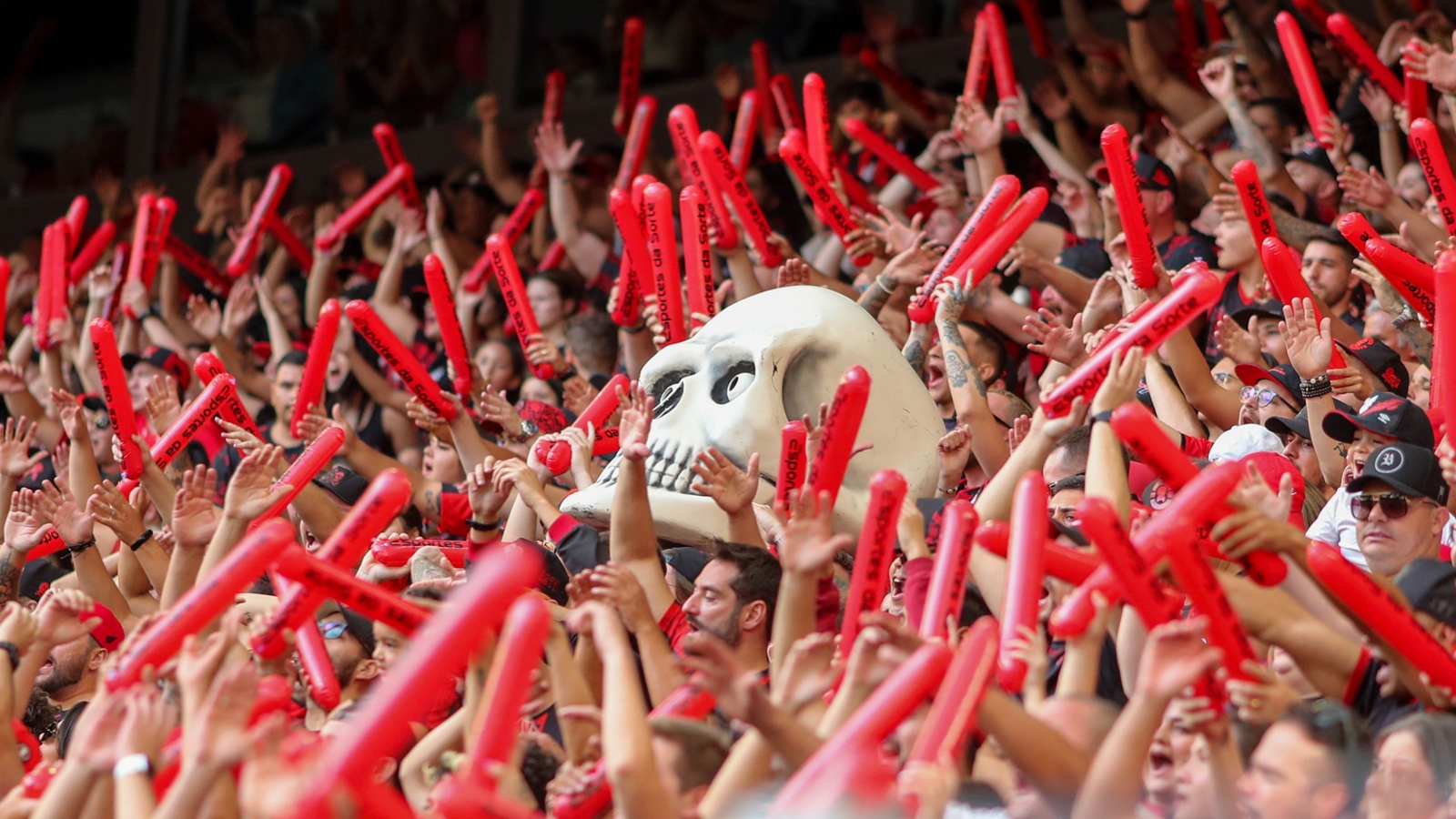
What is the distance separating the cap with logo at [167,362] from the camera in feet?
24.2

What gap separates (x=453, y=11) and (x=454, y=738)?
25.6ft

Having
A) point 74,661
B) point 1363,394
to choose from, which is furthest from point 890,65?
point 74,661

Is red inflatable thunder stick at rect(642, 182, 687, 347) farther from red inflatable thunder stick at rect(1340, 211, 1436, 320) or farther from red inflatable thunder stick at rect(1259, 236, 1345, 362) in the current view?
Answer: red inflatable thunder stick at rect(1340, 211, 1436, 320)

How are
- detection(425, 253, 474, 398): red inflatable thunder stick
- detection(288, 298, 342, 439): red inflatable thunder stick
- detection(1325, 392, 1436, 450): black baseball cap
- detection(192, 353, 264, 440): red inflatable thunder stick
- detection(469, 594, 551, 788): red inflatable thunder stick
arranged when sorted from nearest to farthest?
detection(469, 594, 551, 788): red inflatable thunder stick → detection(1325, 392, 1436, 450): black baseball cap → detection(288, 298, 342, 439): red inflatable thunder stick → detection(192, 353, 264, 440): red inflatable thunder stick → detection(425, 253, 474, 398): red inflatable thunder stick

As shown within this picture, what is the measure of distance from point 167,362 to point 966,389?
389 centimetres

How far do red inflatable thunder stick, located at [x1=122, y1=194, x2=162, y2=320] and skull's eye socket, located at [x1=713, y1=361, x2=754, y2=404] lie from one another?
3.55 meters

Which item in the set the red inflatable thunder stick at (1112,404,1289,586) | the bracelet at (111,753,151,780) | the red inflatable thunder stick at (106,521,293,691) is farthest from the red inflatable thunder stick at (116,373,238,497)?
the red inflatable thunder stick at (1112,404,1289,586)

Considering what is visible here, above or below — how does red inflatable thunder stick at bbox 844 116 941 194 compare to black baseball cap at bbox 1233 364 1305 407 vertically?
above

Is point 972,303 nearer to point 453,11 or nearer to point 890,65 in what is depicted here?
point 890,65

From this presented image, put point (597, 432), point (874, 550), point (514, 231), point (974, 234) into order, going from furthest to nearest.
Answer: point (514, 231), point (597, 432), point (974, 234), point (874, 550)

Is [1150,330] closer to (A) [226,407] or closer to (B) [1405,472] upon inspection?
(B) [1405,472]

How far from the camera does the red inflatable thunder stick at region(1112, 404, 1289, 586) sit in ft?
10.1

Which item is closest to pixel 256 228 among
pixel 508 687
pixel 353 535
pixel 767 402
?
pixel 767 402

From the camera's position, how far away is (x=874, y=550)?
3.40 meters
